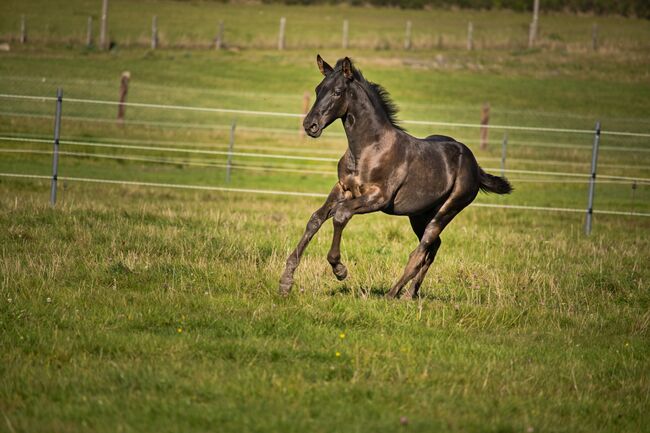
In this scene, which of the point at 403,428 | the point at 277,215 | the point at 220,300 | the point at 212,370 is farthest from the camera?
the point at 277,215

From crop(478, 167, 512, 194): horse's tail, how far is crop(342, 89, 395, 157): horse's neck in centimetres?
179

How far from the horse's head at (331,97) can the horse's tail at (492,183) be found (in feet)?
6.99

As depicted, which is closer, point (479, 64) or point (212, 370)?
point (212, 370)

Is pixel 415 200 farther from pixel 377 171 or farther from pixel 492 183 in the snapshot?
pixel 492 183

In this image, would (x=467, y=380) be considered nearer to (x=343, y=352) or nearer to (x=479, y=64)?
(x=343, y=352)

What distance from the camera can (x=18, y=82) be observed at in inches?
1362

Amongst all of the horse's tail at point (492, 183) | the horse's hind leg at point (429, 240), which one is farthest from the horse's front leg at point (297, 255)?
the horse's tail at point (492, 183)

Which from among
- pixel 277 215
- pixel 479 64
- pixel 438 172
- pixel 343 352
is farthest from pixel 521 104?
pixel 343 352

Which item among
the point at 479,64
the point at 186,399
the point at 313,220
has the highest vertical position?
the point at 479,64

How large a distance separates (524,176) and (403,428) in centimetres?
2157

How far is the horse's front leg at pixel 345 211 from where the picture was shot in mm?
8500

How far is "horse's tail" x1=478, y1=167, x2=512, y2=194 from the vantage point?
402 inches

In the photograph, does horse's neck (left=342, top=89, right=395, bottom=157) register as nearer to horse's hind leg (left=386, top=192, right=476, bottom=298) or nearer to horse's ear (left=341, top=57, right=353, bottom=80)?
horse's ear (left=341, top=57, right=353, bottom=80)

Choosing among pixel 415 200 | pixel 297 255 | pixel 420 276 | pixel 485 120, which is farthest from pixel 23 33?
pixel 297 255
